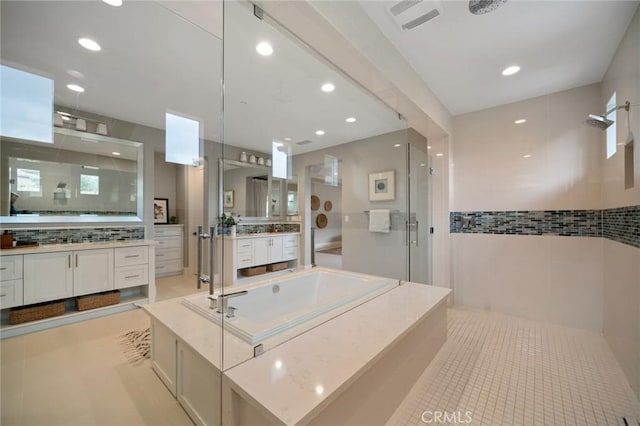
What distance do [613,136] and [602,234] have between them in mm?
963

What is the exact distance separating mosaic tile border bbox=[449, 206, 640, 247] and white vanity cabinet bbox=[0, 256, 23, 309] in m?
4.50

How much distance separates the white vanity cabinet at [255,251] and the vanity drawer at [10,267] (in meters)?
1.78

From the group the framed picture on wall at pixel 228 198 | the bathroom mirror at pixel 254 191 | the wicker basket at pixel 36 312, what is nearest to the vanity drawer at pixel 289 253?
the bathroom mirror at pixel 254 191

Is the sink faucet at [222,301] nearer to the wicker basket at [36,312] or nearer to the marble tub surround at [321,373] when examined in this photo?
the marble tub surround at [321,373]

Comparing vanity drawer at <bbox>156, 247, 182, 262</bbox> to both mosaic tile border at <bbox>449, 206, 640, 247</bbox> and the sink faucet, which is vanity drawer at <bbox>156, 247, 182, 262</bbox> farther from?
mosaic tile border at <bbox>449, 206, 640, 247</bbox>

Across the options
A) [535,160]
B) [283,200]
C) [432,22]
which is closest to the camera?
A: [432,22]

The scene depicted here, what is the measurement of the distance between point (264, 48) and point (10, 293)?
9.76 ft

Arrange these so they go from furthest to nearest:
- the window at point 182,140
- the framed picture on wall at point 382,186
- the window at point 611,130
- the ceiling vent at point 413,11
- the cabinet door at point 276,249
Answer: the framed picture on wall at point 382,186 < the cabinet door at point 276,249 < the window at point 182,140 < the window at point 611,130 < the ceiling vent at point 413,11

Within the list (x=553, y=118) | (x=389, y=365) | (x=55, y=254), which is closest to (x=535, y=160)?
(x=553, y=118)

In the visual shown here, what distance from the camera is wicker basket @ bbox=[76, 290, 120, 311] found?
2.51 m

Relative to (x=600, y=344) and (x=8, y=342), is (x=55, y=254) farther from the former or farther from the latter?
(x=600, y=344)

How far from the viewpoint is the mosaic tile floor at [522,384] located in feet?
4.66

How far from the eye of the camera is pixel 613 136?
2.02 meters

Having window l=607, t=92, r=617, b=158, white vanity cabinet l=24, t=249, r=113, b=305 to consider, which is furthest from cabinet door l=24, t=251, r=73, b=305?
window l=607, t=92, r=617, b=158
